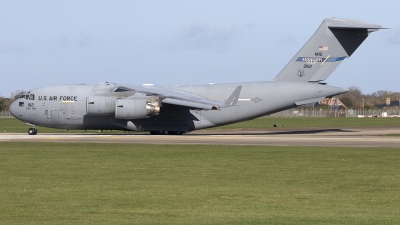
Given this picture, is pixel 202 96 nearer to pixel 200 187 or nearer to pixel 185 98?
pixel 185 98

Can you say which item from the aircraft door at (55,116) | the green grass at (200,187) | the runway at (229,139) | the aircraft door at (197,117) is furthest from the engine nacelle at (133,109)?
the green grass at (200,187)

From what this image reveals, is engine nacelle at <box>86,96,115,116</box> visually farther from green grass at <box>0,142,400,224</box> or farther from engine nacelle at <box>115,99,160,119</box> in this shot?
green grass at <box>0,142,400,224</box>

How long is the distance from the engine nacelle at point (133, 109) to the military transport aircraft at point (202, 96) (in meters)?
0.09

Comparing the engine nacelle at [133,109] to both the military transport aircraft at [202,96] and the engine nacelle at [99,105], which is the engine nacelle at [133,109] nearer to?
the military transport aircraft at [202,96]

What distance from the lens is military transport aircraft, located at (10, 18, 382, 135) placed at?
38.2 meters

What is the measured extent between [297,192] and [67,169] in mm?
7596

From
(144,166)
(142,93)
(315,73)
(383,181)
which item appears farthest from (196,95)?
(383,181)

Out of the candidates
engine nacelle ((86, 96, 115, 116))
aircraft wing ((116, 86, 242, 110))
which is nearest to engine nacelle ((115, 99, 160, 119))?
engine nacelle ((86, 96, 115, 116))

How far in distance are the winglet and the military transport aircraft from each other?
1.06 meters

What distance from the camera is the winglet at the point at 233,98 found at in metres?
36.2

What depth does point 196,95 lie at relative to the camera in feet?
128

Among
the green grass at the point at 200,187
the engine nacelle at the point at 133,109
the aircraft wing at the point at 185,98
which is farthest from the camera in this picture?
the engine nacelle at the point at 133,109

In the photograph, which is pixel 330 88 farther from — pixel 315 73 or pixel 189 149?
pixel 189 149

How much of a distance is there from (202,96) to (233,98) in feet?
10.9
